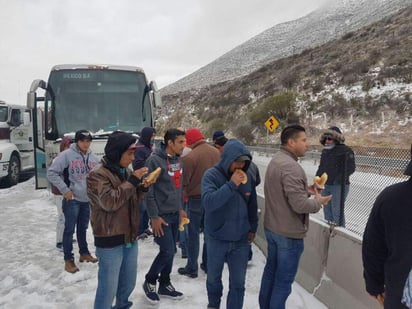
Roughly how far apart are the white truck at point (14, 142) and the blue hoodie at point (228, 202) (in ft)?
35.3

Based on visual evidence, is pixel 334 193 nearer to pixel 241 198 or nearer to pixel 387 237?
pixel 241 198

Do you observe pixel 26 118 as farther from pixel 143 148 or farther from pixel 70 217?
pixel 70 217

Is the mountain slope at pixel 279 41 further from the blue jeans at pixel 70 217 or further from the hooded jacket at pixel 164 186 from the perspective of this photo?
the hooded jacket at pixel 164 186

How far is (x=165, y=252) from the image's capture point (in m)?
4.31

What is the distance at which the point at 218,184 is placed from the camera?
3.47m

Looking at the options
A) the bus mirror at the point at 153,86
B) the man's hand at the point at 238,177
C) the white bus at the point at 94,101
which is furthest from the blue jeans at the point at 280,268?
the bus mirror at the point at 153,86

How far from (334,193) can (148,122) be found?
17.8ft

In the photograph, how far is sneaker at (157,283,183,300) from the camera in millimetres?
4484

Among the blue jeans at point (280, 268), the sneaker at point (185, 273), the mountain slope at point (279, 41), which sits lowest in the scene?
the sneaker at point (185, 273)

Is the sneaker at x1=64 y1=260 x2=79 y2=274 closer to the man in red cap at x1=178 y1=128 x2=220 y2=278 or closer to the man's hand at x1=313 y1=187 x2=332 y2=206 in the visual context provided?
the man in red cap at x1=178 y1=128 x2=220 y2=278

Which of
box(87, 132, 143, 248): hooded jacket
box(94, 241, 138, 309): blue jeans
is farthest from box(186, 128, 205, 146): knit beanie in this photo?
box(94, 241, 138, 309): blue jeans

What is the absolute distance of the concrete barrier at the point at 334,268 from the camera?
12.1ft

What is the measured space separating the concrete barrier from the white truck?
35.5 feet

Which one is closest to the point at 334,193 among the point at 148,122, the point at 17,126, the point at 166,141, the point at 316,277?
the point at 316,277
